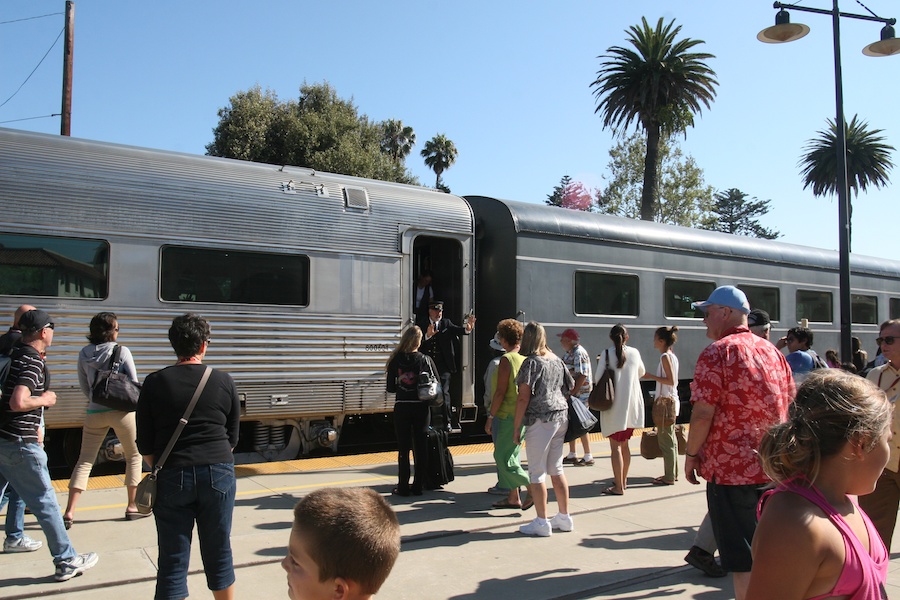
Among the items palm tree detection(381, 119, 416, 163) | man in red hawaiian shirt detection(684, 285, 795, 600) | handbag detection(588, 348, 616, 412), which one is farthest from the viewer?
palm tree detection(381, 119, 416, 163)

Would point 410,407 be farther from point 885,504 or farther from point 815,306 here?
point 815,306

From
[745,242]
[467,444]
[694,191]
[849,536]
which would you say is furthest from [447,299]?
[694,191]

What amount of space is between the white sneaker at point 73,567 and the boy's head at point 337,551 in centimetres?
343

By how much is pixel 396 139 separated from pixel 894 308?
39.5 m

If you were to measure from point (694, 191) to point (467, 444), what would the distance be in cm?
3042

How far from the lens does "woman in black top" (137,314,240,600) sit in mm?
3545

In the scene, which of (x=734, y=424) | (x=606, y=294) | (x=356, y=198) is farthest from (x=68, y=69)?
(x=734, y=424)

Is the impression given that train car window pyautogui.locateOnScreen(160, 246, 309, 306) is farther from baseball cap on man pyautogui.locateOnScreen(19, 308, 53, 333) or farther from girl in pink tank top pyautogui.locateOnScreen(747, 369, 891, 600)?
girl in pink tank top pyautogui.locateOnScreen(747, 369, 891, 600)

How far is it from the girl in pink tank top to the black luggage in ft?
16.9

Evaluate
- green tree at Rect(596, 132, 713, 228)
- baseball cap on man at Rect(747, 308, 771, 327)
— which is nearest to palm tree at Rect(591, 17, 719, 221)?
green tree at Rect(596, 132, 713, 228)

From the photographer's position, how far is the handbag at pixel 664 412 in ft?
24.3

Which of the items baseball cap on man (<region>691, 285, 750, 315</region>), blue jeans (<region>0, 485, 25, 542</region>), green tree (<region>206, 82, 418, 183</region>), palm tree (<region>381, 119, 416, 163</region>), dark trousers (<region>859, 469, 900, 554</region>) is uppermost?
palm tree (<region>381, 119, 416, 163</region>)

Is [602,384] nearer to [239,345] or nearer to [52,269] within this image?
[239,345]

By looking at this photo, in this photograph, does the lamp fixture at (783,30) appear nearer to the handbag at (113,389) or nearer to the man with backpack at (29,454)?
the handbag at (113,389)
